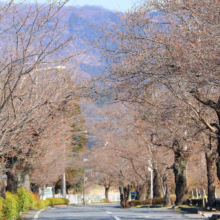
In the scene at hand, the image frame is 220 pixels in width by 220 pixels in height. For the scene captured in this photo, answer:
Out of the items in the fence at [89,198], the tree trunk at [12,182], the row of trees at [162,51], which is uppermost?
the row of trees at [162,51]

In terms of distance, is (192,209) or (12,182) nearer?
(192,209)

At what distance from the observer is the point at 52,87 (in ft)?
39.2

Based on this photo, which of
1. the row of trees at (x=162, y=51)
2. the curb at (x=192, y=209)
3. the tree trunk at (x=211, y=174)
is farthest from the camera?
the tree trunk at (x=211, y=174)

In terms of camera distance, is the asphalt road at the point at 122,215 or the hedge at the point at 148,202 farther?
the hedge at the point at 148,202

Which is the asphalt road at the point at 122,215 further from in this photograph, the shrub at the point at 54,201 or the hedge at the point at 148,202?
the shrub at the point at 54,201

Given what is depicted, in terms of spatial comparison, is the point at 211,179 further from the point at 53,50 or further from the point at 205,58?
the point at 53,50

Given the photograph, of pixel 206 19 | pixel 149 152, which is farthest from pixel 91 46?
pixel 149 152

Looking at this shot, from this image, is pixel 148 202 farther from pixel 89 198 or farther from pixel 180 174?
pixel 89 198

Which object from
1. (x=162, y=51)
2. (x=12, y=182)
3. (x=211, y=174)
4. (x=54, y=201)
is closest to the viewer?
(x=162, y=51)

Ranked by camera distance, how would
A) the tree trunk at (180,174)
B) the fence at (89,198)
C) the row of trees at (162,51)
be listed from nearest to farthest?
the row of trees at (162,51), the tree trunk at (180,174), the fence at (89,198)

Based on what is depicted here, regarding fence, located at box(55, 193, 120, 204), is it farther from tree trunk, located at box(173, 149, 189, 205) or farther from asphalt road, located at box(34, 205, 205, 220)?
asphalt road, located at box(34, 205, 205, 220)

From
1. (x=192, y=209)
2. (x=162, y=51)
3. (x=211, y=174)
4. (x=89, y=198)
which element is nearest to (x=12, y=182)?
(x=192, y=209)

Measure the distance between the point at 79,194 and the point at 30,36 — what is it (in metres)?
66.4

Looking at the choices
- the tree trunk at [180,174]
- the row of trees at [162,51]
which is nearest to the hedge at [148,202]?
the tree trunk at [180,174]
